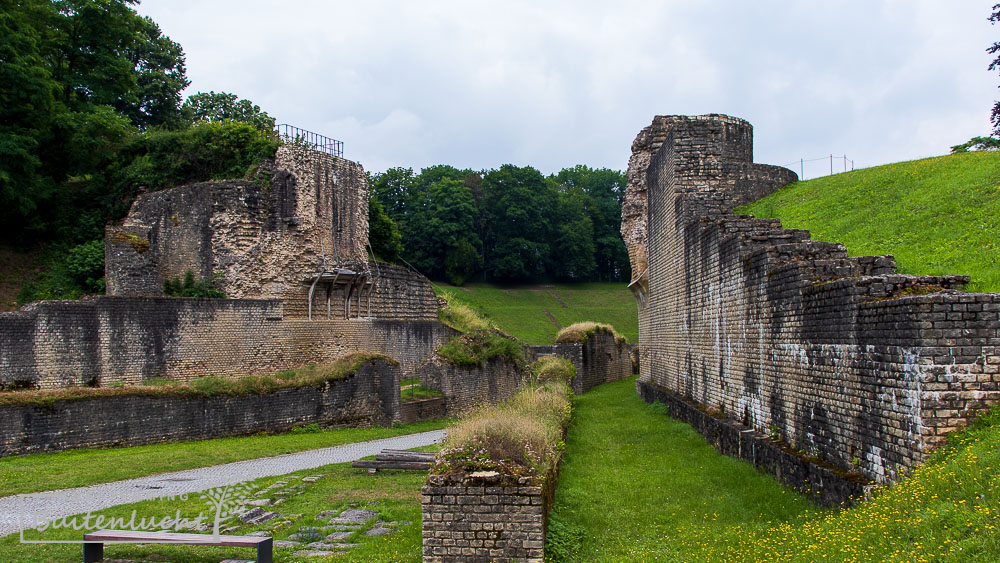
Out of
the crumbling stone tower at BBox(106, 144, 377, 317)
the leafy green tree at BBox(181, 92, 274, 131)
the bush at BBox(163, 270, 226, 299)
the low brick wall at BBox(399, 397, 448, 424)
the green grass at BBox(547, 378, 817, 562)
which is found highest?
the leafy green tree at BBox(181, 92, 274, 131)

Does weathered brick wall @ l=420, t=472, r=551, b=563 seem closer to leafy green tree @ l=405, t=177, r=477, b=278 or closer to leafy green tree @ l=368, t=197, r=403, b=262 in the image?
leafy green tree @ l=368, t=197, r=403, b=262

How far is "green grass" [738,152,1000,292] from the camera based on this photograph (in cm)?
930

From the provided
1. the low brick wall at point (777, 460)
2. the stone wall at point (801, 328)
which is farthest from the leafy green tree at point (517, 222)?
the low brick wall at point (777, 460)

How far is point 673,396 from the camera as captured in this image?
17.7 meters

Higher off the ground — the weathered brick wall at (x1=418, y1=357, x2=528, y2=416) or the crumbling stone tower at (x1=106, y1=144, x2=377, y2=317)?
the crumbling stone tower at (x1=106, y1=144, x2=377, y2=317)

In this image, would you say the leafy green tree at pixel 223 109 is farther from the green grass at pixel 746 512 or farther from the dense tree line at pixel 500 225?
the green grass at pixel 746 512

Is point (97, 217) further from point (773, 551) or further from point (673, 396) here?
point (773, 551)

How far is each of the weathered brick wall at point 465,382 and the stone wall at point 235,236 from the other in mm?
5809

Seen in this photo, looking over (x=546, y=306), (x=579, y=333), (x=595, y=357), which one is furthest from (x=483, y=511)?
(x=546, y=306)

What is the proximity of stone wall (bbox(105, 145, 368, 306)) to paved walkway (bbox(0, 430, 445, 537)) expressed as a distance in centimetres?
1141

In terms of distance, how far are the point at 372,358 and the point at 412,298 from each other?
909 cm

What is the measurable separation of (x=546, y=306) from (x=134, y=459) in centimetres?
4890

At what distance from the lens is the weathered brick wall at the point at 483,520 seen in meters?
6.37

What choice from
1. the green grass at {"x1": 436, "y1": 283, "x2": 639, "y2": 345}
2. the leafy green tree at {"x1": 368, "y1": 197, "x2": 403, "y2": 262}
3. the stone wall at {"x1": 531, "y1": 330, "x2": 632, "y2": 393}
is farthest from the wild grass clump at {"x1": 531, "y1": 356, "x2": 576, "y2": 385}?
the green grass at {"x1": 436, "y1": 283, "x2": 639, "y2": 345}
